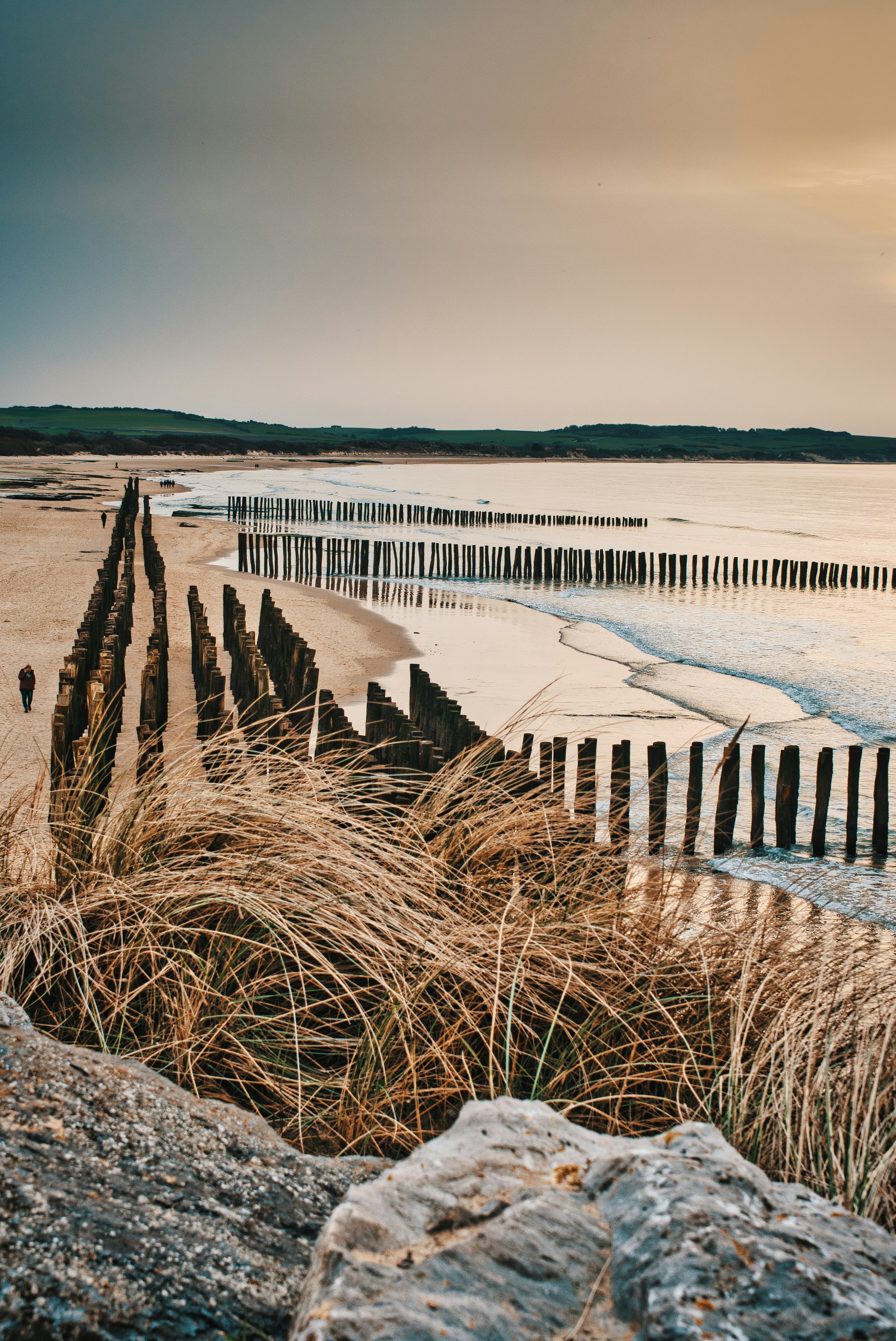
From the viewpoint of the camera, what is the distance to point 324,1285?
1.29 meters

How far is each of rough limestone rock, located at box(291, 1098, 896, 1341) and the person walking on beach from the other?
8520 mm

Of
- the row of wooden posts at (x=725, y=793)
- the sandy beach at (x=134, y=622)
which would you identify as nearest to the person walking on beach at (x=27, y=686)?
the sandy beach at (x=134, y=622)

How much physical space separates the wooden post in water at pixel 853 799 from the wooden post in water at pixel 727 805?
1.04 meters

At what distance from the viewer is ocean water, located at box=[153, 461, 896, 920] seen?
33.1ft

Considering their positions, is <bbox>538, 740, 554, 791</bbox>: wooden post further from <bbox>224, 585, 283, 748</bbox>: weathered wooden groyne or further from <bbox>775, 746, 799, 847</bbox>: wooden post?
<bbox>775, 746, 799, 847</bbox>: wooden post

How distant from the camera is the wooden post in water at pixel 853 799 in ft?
24.4

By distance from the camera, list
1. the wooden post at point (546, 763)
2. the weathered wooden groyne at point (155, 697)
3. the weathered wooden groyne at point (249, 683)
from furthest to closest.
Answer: the weathered wooden groyne at point (249, 683), the wooden post at point (546, 763), the weathered wooden groyne at point (155, 697)

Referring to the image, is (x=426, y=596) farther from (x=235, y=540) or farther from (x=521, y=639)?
(x=235, y=540)

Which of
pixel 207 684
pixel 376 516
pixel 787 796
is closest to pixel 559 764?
pixel 787 796

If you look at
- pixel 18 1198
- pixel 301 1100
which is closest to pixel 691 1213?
pixel 18 1198

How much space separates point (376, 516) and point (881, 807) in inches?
1621

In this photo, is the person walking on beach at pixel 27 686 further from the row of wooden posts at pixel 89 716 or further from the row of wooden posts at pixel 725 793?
the row of wooden posts at pixel 725 793

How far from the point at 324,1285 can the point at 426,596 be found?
72.8 feet

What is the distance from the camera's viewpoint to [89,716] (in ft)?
17.6
